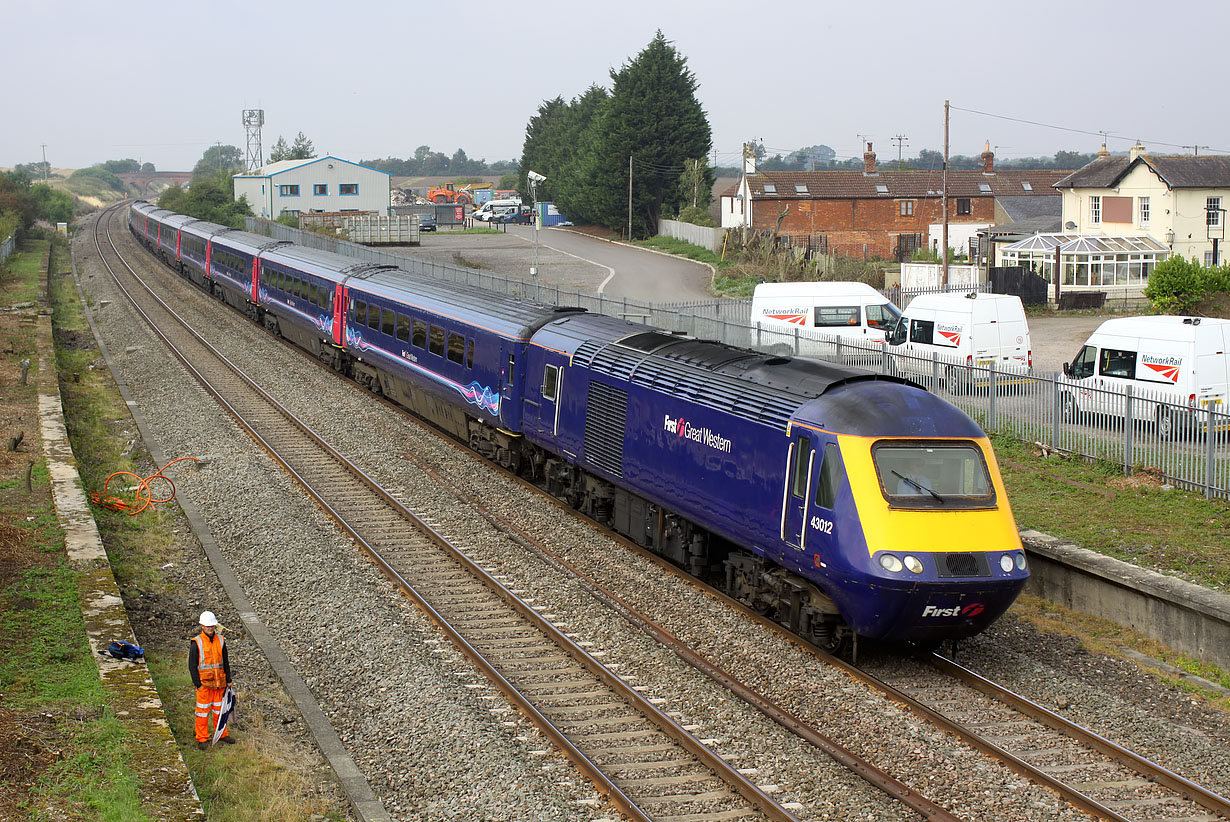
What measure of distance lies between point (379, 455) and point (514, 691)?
11.5 m

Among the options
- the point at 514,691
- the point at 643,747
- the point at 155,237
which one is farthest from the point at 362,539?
the point at 155,237

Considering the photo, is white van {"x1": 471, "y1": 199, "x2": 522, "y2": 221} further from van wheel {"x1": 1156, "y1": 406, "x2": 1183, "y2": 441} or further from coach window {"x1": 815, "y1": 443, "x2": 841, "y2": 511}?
coach window {"x1": 815, "y1": 443, "x2": 841, "y2": 511}

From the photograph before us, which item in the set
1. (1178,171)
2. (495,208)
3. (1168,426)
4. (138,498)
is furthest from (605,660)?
(495,208)

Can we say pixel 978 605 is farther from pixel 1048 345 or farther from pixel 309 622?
pixel 1048 345

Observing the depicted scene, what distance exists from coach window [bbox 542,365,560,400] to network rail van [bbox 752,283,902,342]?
46.1ft

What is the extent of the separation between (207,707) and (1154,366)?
60.1 ft

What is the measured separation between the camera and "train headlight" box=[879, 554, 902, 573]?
1048cm

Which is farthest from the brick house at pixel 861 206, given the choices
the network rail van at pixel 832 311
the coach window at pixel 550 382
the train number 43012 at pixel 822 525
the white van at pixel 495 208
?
the train number 43012 at pixel 822 525

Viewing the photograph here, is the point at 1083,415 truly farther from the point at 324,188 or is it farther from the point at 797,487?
the point at 324,188

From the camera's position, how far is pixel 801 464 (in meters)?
11.6

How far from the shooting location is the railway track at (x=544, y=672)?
29.6 feet

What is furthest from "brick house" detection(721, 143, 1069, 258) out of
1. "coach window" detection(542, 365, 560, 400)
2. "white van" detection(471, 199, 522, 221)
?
"coach window" detection(542, 365, 560, 400)

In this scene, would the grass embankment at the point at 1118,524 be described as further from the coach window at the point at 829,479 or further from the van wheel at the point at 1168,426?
the coach window at the point at 829,479

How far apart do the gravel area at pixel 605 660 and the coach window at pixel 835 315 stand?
14020 mm
